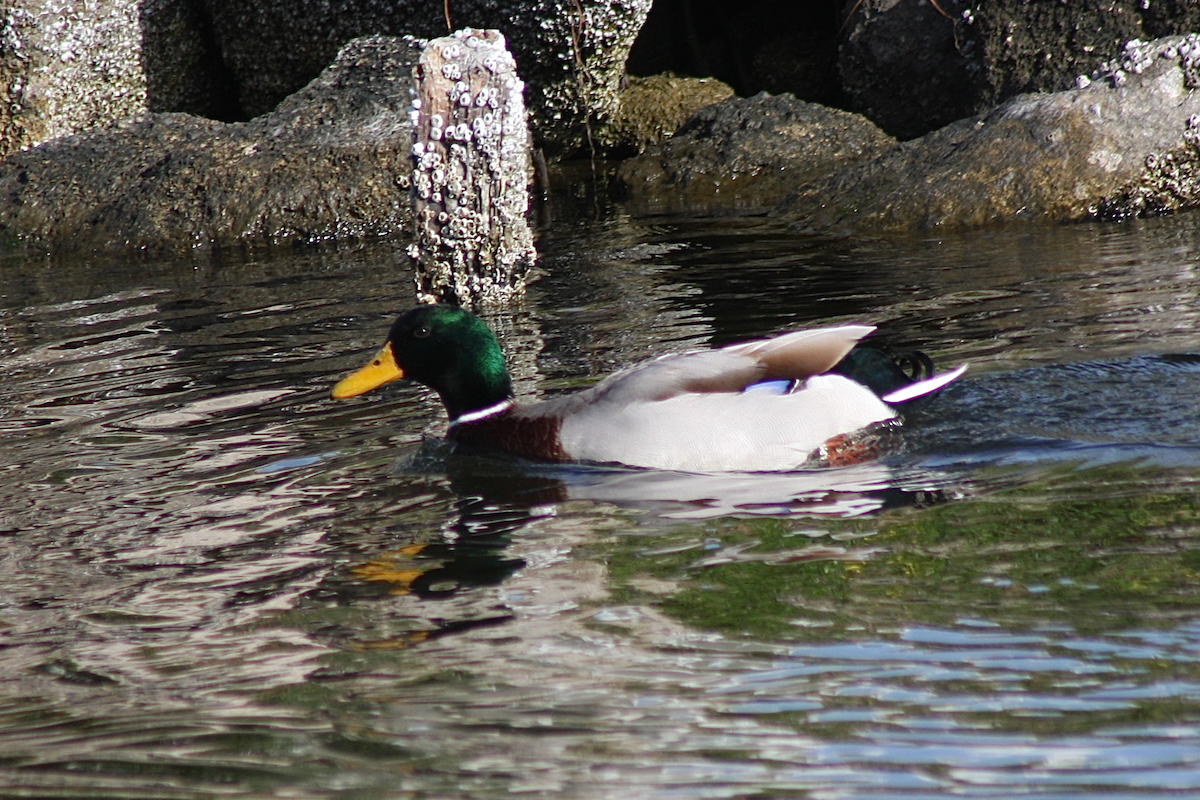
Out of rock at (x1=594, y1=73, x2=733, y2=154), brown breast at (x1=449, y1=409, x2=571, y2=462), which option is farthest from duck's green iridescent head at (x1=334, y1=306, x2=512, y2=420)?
rock at (x1=594, y1=73, x2=733, y2=154)

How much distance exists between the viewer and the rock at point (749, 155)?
1137 cm

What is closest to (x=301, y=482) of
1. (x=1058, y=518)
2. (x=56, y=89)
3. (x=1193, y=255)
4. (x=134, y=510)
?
(x=134, y=510)

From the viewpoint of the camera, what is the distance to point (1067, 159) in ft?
30.6

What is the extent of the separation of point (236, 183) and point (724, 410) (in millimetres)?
7421

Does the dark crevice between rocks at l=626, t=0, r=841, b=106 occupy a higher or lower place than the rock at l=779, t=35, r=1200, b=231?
higher

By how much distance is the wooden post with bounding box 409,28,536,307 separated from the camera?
24.6 ft

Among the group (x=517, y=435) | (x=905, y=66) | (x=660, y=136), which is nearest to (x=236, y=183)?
(x=660, y=136)

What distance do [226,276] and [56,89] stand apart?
4.31 meters

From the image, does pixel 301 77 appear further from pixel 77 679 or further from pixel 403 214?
pixel 77 679

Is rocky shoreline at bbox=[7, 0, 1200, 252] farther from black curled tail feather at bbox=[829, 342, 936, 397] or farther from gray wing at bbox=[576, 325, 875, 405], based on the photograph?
gray wing at bbox=[576, 325, 875, 405]

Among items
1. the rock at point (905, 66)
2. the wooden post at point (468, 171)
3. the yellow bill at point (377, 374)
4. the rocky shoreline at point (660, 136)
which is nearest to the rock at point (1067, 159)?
the rocky shoreline at point (660, 136)

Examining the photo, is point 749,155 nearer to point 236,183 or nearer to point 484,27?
point 484,27

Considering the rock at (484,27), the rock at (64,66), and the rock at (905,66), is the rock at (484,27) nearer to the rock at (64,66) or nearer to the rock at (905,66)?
the rock at (64,66)

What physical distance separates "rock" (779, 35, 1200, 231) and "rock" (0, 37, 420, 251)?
376 cm
